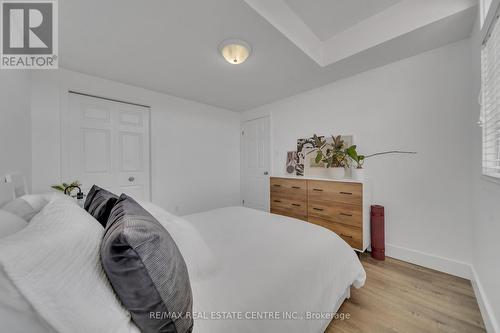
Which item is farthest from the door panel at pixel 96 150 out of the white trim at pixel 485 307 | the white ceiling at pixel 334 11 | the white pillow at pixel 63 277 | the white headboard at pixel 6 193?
the white trim at pixel 485 307

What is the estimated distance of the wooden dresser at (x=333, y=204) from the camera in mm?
Answer: 2193

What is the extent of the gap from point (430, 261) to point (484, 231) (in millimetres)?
818

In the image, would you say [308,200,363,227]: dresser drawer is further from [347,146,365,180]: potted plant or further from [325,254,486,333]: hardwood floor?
[325,254,486,333]: hardwood floor

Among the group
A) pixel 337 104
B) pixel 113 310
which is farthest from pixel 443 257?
pixel 113 310

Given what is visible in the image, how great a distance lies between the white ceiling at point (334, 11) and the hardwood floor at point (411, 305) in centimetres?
263

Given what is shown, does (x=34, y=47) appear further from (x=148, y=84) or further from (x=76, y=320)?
(x=76, y=320)

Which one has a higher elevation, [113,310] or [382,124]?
[382,124]

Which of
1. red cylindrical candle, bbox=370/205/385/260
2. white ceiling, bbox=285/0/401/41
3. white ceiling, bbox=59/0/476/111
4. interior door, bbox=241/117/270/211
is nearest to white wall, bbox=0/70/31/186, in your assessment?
white ceiling, bbox=59/0/476/111

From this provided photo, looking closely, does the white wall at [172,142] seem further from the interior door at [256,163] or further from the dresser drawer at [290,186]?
the dresser drawer at [290,186]

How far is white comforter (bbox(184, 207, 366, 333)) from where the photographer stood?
0.77 metres

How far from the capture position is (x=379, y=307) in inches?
58.2

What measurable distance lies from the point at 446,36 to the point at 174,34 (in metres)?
2.61

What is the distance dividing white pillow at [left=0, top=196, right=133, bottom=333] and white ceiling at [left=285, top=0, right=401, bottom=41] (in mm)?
2335

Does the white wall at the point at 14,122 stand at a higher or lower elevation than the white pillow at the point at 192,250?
higher
